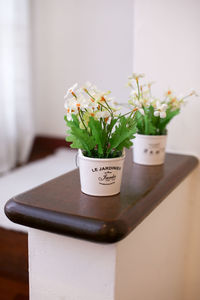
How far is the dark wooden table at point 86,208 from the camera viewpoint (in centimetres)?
70

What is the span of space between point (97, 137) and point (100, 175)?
0.08 metres

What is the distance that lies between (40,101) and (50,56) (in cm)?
31

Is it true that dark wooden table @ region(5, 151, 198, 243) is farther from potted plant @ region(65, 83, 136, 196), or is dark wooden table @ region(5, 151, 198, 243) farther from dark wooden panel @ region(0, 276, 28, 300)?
dark wooden panel @ region(0, 276, 28, 300)

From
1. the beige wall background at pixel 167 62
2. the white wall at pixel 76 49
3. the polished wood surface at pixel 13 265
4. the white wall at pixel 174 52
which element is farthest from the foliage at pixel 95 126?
the white wall at pixel 76 49

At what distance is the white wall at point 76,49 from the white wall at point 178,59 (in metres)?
0.97

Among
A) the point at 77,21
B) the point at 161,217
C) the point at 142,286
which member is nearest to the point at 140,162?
the point at 161,217

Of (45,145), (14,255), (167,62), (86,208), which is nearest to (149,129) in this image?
(167,62)

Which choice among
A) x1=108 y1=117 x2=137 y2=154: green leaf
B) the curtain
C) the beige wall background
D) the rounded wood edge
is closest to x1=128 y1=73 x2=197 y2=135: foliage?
the beige wall background

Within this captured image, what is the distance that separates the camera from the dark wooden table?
2.29 ft

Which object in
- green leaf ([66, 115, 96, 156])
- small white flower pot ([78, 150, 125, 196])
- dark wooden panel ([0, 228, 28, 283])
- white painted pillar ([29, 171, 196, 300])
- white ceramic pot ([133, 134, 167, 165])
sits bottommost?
dark wooden panel ([0, 228, 28, 283])

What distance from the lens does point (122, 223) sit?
706 mm

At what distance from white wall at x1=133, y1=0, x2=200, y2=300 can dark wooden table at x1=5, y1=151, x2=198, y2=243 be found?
0.33m

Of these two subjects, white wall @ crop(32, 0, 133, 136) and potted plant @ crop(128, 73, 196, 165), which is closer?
potted plant @ crop(128, 73, 196, 165)

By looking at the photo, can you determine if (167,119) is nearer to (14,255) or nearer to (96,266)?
(96,266)
